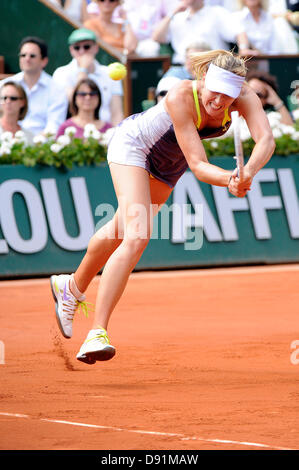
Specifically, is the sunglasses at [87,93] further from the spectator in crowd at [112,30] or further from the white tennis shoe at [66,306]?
the white tennis shoe at [66,306]

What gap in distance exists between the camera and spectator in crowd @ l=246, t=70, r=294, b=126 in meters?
10.6

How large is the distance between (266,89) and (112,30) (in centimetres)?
265

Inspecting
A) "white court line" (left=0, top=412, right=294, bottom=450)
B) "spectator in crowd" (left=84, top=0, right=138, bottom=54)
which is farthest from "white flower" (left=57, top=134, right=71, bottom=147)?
"white court line" (left=0, top=412, right=294, bottom=450)

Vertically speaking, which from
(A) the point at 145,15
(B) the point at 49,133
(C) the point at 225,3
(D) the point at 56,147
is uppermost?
(C) the point at 225,3

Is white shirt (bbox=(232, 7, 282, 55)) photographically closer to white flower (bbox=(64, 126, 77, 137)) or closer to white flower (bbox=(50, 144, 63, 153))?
white flower (bbox=(64, 126, 77, 137))

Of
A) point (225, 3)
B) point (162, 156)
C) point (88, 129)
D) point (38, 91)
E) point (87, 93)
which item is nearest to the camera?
point (162, 156)

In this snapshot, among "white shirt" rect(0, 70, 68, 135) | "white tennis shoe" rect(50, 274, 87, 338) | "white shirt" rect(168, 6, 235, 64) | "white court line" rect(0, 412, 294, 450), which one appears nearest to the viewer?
"white court line" rect(0, 412, 294, 450)

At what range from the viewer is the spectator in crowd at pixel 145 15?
12.1 metres

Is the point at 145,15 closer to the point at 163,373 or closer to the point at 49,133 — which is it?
the point at 49,133

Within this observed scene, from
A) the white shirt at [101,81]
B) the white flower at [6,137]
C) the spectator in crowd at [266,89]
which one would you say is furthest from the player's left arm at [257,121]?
the white shirt at [101,81]

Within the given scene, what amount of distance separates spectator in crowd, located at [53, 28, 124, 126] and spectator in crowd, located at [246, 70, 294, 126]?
5.57 ft

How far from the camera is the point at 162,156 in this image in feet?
18.0

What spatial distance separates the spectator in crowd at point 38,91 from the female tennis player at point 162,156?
5.21 meters

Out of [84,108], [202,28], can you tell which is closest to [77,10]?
[202,28]
